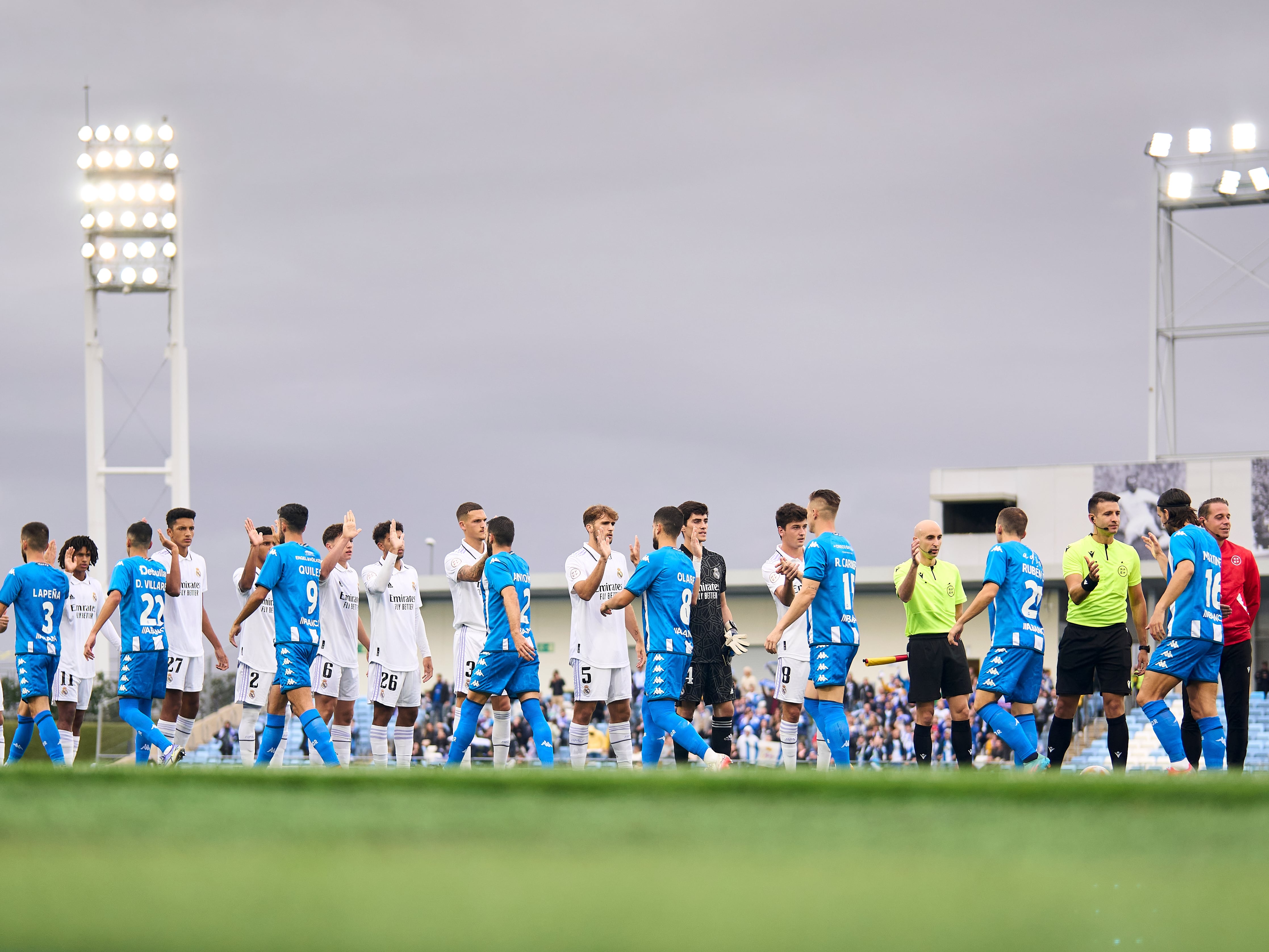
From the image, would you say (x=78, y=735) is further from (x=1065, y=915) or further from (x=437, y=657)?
(x=437, y=657)

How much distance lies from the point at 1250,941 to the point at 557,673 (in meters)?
31.5

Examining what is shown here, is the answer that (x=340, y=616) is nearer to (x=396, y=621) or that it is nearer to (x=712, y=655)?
(x=396, y=621)

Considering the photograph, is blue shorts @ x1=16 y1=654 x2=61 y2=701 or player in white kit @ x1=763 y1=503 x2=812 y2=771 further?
blue shorts @ x1=16 y1=654 x2=61 y2=701

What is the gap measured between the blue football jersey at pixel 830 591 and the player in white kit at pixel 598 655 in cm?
144

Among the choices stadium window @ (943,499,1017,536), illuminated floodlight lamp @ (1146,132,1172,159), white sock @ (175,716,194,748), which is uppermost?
illuminated floodlight lamp @ (1146,132,1172,159)

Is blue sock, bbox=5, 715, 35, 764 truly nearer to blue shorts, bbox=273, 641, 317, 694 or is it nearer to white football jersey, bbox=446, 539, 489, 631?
blue shorts, bbox=273, 641, 317, 694

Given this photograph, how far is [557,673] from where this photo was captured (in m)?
34.6

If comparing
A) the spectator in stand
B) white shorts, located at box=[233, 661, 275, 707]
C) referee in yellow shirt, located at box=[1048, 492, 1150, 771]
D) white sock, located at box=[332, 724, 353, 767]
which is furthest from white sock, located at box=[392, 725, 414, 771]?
the spectator in stand

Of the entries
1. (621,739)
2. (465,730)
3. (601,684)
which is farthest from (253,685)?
(621,739)

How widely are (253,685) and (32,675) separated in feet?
6.44

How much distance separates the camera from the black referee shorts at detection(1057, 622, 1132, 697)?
37.2 feet

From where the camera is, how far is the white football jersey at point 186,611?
1355cm

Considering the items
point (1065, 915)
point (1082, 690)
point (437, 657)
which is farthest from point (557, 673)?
point (1065, 915)

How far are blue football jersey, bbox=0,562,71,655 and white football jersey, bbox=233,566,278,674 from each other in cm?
163
